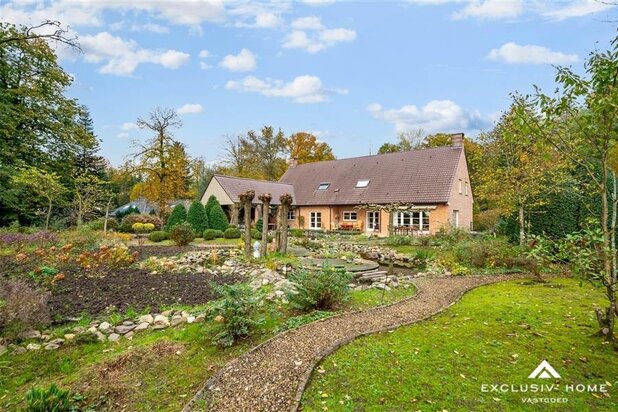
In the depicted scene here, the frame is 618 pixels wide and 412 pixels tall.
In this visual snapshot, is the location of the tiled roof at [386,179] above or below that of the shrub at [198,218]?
above

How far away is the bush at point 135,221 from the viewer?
22.8 meters

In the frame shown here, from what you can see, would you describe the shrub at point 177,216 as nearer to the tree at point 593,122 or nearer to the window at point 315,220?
the window at point 315,220

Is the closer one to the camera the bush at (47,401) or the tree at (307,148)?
the bush at (47,401)

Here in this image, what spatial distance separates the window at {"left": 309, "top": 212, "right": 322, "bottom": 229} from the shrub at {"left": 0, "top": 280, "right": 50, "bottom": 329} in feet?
72.0

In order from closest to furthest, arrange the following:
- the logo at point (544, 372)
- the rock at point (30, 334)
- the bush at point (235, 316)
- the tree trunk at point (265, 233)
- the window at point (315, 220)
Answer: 1. the logo at point (544, 372)
2. the bush at point (235, 316)
3. the rock at point (30, 334)
4. the tree trunk at point (265, 233)
5. the window at point (315, 220)

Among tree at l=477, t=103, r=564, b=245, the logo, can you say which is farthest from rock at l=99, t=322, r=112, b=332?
tree at l=477, t=103, r=564, b=245

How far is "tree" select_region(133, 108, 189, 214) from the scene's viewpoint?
24.1 m

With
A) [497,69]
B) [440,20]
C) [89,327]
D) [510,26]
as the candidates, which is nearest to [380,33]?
[440,20]

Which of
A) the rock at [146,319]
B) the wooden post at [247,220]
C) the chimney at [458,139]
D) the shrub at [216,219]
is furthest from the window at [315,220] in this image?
the rock at [146,319]

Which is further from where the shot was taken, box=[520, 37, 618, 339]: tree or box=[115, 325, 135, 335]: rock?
box=[115, 325, 135, 335]: rock

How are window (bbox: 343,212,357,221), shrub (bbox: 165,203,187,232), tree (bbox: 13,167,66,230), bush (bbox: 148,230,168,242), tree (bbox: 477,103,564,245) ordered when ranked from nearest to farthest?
tree (bbox: 477,103,564,245), bush (bbox: 148,230,168,242), tree (bbox: 13,167,66,230), shrub (bbox: 165,203,187,232), window (bbox: 343,212,357,221)

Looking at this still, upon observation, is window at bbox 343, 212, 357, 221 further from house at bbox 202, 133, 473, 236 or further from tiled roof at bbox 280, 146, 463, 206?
tiled roof at bbox 280, 146, 463, 206

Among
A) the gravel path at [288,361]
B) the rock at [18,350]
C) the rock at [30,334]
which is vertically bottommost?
the rock at [18,350]

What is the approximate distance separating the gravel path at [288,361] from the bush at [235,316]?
463mm
